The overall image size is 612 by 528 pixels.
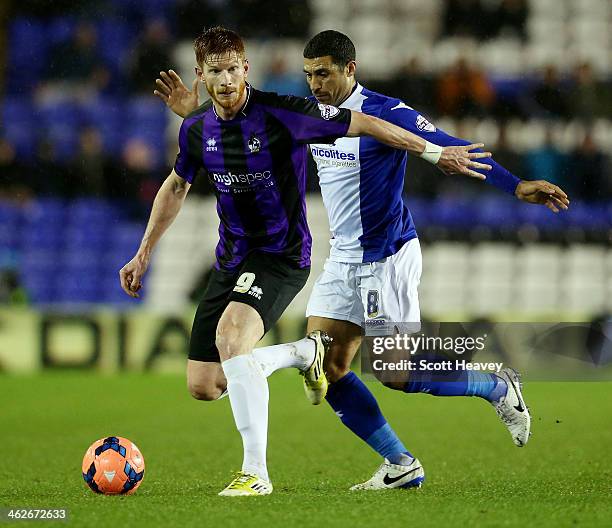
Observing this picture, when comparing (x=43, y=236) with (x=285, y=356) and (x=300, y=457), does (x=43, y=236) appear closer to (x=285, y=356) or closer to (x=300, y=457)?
(x=300, y=457)

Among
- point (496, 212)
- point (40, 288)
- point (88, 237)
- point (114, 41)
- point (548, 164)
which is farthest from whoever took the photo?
point (114, 41)

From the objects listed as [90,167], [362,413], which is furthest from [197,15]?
[362,413]

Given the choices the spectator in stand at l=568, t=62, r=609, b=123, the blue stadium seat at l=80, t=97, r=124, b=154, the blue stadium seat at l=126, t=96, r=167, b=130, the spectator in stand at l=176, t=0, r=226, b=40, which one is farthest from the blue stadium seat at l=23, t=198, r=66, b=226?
the spectator in stand at l=568, t=62, r=609, b=123

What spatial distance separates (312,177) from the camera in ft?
44.7

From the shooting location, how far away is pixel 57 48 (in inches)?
635

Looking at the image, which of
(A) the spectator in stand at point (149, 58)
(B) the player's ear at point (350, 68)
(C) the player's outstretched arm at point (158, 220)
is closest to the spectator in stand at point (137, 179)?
(A) the spectator in stand at point (149, 58)

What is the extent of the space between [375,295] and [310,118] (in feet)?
3.66

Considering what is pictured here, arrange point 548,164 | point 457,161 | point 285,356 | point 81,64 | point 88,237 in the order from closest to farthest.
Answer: point 457,161
point 285,356
point 548,164
point 88,237
point 81,64

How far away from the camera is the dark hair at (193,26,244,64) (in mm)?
5258

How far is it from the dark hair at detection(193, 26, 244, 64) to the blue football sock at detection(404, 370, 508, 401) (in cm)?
188

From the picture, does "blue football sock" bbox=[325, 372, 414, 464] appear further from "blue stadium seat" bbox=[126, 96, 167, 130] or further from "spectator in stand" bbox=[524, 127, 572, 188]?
"blue stadium seat" bbox=[126, 96, 167, 130]

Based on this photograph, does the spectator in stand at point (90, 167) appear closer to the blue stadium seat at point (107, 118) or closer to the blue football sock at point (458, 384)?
the blue stadium seat at point (107, 118)

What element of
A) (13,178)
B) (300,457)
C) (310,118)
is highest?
(13,178)

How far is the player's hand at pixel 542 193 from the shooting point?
18.3 feet
